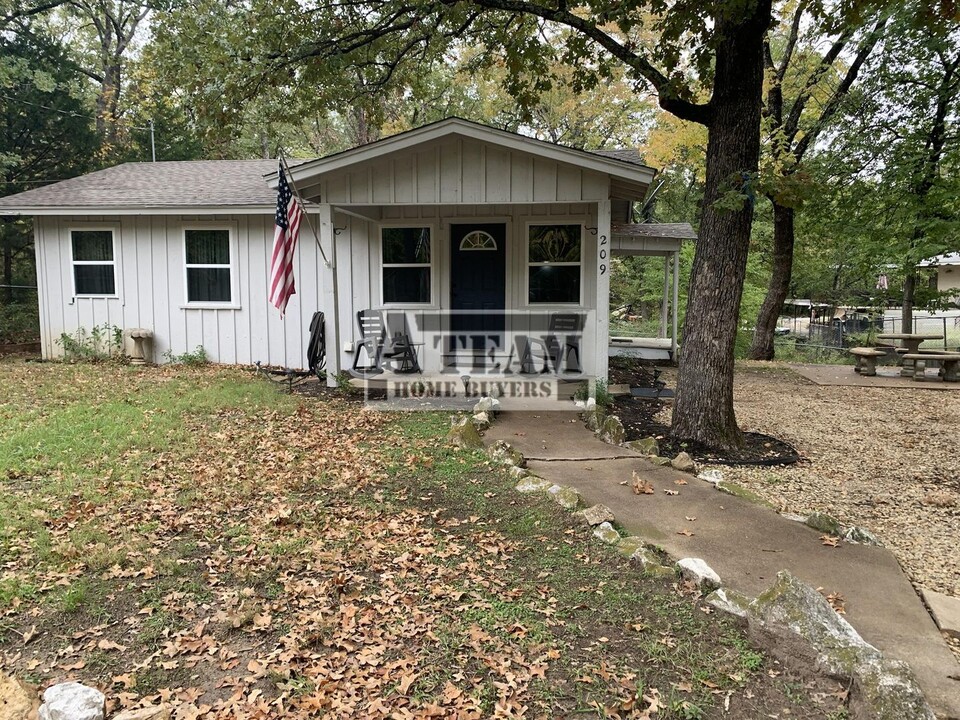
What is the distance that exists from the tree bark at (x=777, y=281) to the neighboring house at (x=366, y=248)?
3557 millimetres

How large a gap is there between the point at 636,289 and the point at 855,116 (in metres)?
10.6

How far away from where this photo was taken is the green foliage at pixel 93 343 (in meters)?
10.5

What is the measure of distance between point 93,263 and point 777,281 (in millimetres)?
13604

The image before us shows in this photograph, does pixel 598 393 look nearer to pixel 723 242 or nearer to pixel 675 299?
pixel 723 242

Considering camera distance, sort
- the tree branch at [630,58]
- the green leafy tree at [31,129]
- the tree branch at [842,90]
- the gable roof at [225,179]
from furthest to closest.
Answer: the green leafy tree at [31,129] < the tree branch at [842,90] < the gable roof at [225,179] < the tree branch at [630,58]

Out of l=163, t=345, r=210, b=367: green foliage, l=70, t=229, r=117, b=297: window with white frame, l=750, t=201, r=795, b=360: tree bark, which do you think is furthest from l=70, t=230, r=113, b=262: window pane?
l=750, t=201, r=795, b=360: tree bark

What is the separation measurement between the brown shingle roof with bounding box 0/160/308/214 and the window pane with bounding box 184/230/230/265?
0.58 meters

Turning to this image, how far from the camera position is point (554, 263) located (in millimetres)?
9211

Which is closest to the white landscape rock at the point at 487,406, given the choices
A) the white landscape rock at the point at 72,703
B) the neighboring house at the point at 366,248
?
the neighboring house at the point at 366,248

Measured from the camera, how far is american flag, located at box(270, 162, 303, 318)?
23.9 feet

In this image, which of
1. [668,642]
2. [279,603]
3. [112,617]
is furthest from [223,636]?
[668,642]

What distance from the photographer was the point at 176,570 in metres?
3.23

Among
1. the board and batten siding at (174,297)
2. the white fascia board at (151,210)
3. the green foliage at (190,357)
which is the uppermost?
the white fascia board at (151,210)

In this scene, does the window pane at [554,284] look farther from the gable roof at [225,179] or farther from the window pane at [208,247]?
the window pane at [208,247]
